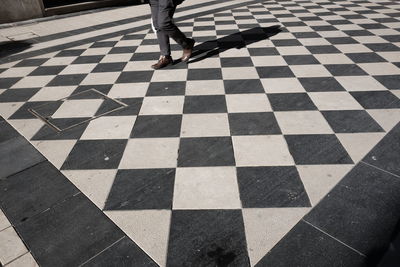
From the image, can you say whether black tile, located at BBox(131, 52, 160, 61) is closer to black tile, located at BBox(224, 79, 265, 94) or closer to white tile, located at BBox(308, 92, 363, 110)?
black tile, located at BBox(224, 79, 265, 94)

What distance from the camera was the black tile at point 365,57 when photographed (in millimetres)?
3566

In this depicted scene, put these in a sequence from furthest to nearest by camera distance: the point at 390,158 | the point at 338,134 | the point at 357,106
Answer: the point at 357,106, the point at 338,134, the point at 390,158

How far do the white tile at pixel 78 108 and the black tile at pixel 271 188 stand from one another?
1513mm

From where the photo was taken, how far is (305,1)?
6.80 m

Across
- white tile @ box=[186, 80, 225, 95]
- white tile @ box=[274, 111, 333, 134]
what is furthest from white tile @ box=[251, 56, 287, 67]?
white tile @ box=[274, 111, 333, 134]

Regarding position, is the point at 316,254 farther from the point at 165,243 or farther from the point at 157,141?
the point at 157,141

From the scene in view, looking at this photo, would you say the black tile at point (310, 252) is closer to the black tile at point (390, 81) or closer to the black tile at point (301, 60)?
the black tile at point (390, 81)

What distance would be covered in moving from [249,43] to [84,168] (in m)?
3.02

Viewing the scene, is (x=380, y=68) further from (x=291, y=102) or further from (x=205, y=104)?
(x=205, y=104)

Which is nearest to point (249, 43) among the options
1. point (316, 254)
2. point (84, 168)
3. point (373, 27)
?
point (373, 27)

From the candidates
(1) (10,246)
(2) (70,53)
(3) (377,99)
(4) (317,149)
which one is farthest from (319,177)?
(2) (70,53)

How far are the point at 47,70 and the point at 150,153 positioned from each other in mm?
2338

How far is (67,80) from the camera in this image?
3.45 metres

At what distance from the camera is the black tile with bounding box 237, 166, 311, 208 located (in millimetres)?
1727
